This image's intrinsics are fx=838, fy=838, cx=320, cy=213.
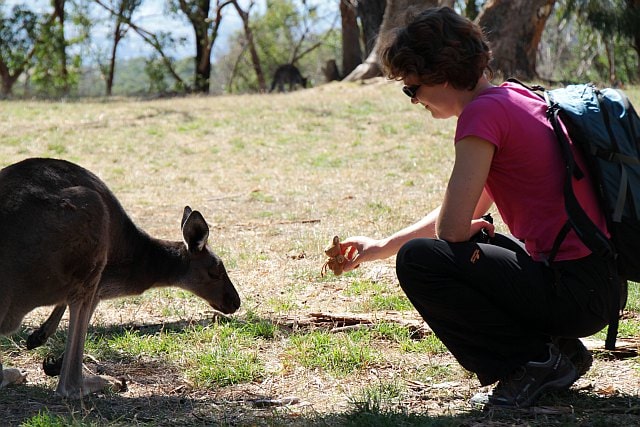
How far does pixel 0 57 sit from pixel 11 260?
77.3 ft

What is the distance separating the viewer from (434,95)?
3.53m

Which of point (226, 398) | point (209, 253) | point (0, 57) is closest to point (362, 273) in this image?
point (209, 253)

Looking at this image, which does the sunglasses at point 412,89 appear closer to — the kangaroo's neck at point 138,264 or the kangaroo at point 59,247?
the kangaroo at point 59,247

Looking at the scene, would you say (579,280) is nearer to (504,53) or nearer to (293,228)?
(293,228)

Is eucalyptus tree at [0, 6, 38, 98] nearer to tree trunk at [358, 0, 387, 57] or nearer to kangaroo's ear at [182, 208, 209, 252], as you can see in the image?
tree trunk at [358, 0, 387, 57]

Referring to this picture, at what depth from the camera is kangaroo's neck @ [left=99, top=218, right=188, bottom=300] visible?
478 centimetres

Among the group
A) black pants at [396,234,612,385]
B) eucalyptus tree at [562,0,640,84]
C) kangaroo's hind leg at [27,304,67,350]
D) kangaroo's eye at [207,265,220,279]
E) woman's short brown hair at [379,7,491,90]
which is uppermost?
eucalyptus tree at [562,0,640,84]

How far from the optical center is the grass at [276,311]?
149 inches

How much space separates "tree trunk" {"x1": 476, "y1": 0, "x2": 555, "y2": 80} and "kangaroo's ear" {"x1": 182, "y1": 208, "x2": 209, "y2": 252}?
12.1 meters

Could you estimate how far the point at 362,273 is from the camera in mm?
6359

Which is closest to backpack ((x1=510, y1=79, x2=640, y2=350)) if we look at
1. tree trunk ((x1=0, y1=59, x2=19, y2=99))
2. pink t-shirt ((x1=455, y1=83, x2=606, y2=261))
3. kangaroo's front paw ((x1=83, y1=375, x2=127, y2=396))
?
pink t-shirt ((x1=455, y1=83, x2=606, y2=261))

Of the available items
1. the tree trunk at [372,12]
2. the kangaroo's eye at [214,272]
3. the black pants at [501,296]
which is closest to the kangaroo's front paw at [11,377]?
the kangaroo's eye at [214,272]

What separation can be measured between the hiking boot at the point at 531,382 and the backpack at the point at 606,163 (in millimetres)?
546

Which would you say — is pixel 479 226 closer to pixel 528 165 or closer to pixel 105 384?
pixel 528 165
